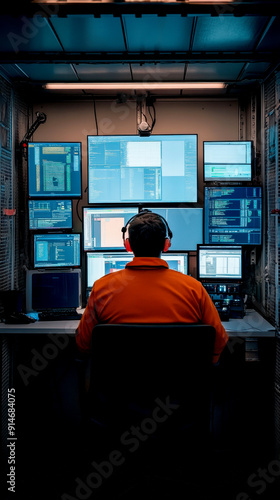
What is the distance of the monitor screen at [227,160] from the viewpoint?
2707 millimetres

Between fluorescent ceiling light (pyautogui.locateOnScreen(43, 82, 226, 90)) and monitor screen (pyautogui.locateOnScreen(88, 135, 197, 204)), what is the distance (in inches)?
13.2

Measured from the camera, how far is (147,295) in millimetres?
1412

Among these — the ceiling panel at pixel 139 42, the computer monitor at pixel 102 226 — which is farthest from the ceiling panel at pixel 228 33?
the computer monitor at pixel 102 226

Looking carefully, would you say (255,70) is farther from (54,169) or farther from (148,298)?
(148,298)

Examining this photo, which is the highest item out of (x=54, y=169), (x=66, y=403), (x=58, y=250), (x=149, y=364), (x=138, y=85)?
(x=138, y=85)

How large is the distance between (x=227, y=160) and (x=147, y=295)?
5.46 feet

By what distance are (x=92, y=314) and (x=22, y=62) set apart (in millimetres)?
1686

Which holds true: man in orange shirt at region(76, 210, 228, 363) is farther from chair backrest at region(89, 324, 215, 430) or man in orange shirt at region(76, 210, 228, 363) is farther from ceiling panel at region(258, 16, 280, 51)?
ceiling panel at region(258, 16, 280, 51)

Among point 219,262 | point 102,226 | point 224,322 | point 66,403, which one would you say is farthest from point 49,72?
point 66,403

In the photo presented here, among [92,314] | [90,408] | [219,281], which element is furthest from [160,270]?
[219,281]

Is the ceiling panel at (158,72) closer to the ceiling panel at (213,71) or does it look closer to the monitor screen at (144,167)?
the ceiling panel at (213,71)

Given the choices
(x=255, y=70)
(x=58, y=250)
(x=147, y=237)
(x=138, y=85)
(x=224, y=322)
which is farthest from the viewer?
(x=58, y=250)

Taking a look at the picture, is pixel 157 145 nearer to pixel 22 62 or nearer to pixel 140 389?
pixel 22 62

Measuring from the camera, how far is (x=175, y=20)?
1.92 metres
